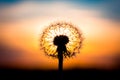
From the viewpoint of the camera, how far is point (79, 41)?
108 feet

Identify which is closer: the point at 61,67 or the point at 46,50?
the point at 61,67

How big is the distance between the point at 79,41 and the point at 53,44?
3.03 metres

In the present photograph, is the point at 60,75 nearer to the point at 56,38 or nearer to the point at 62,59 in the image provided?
the point at 62,59

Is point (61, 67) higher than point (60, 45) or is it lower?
lower

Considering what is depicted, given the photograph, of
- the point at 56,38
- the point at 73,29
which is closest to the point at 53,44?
the point at 56,38

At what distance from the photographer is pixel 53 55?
105 ft

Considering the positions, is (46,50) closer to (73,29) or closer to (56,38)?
(56,38)

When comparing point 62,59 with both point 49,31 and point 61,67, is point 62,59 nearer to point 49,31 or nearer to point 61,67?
point 61,67

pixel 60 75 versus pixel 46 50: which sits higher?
pixel 46 50

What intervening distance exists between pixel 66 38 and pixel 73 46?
4.48ft

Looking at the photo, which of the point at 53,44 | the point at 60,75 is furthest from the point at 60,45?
the point at 60,75

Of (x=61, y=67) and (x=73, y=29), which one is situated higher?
(x=73, y=29)

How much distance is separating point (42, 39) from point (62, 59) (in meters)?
3.87

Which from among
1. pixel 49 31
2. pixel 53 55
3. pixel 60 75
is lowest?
pixel 60 75
